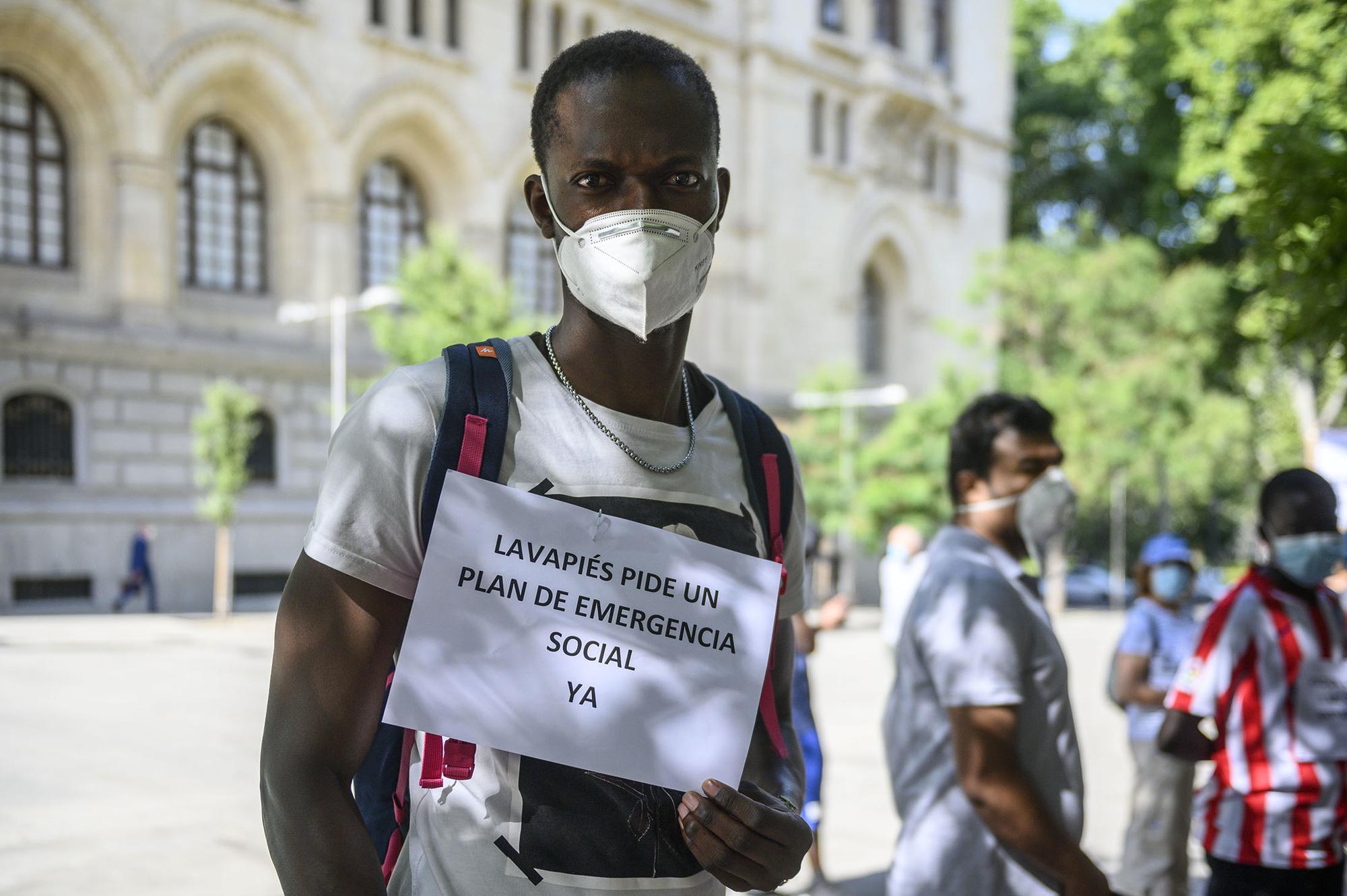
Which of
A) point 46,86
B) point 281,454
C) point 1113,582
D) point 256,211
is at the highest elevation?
point 46,86

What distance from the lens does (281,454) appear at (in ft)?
84.8

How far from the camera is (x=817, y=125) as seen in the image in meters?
37.3

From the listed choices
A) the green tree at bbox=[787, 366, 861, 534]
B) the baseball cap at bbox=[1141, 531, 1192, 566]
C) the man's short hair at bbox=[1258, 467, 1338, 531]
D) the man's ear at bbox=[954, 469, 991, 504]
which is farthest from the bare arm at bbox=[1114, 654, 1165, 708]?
the green tree at bbox=[787, 366, 861, 534]

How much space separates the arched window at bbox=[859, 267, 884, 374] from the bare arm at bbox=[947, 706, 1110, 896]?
1497 inches

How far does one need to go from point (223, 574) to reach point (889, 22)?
93.1 ft

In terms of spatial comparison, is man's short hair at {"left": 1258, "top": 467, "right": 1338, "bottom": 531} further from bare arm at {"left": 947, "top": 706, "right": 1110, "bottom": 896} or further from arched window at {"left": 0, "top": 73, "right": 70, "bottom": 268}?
arched window at {"left": 0, "top": 73, "right": 70, "bottom": 268}

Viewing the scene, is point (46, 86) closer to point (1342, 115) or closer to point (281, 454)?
point (281, 454)

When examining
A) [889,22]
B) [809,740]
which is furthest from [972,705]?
[889,22]

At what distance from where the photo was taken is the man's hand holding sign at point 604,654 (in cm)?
159

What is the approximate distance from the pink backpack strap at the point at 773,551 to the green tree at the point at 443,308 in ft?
63.6

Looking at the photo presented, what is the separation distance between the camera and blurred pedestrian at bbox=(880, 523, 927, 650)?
325 inches

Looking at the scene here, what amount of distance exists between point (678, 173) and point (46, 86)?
25145mm

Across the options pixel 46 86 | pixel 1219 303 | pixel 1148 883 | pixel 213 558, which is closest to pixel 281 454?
pixel 213 558

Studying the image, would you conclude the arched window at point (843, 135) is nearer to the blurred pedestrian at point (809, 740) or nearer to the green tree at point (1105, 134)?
the green tree at point (1105, 134)
